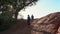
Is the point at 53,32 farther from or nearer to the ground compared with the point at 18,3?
nearer to the ground

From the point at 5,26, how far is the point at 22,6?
28.3 ft

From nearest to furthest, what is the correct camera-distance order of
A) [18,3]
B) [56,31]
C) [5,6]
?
[56,31]
[5,6]
[18,3]

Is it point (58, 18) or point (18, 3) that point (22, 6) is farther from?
point (58, 18)

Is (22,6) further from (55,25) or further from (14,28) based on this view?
(55,25)

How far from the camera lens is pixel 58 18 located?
72.3 feet

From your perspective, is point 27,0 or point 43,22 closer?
point 43,22

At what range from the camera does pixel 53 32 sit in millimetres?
20656

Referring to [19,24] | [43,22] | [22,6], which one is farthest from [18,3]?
[43,22]

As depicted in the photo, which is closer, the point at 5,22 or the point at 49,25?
the point at 49,25

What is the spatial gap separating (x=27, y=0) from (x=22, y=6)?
5.07ft

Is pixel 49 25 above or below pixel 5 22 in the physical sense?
above

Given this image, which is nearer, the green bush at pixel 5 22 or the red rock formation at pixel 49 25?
the red rock formation at pixel 49 25

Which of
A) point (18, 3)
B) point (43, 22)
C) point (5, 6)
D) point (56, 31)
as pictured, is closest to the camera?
point (56, 31)

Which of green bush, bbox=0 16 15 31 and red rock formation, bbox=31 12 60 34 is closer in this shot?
Answer: red rock formation, bbox=31 12 60 34
